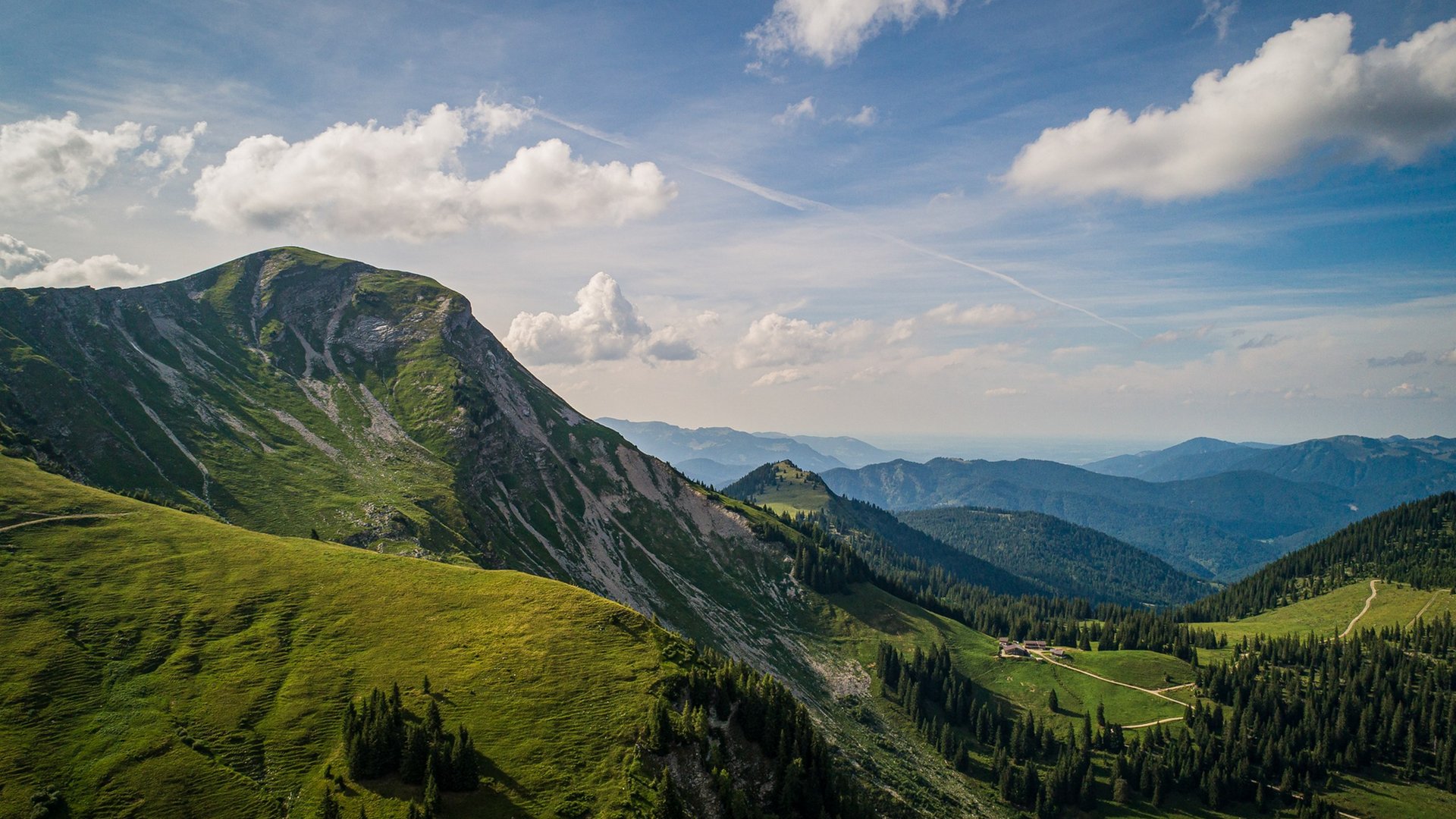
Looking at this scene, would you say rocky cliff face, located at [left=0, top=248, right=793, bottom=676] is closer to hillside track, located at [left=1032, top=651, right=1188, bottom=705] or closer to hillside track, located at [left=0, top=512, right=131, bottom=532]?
hillside track, located at [left=0, top=512, right=131, bottom=532]

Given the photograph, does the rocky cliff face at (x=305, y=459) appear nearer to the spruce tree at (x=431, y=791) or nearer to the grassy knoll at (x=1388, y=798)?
the spruce tree at (x=431, y=791)

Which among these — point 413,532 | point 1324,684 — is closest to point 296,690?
point 413,532

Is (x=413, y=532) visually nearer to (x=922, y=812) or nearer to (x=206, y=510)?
(x=206, y=510)

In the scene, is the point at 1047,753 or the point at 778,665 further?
the point at 778,665

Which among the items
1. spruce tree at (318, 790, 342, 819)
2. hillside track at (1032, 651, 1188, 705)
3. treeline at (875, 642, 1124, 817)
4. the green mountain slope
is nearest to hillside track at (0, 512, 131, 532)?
the green mountain slope

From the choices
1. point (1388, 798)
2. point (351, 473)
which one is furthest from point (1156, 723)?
point (351, 473)

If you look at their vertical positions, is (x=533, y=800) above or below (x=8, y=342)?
below

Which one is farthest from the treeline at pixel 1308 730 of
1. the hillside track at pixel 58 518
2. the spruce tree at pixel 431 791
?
the hillside track at pixel 58 518
